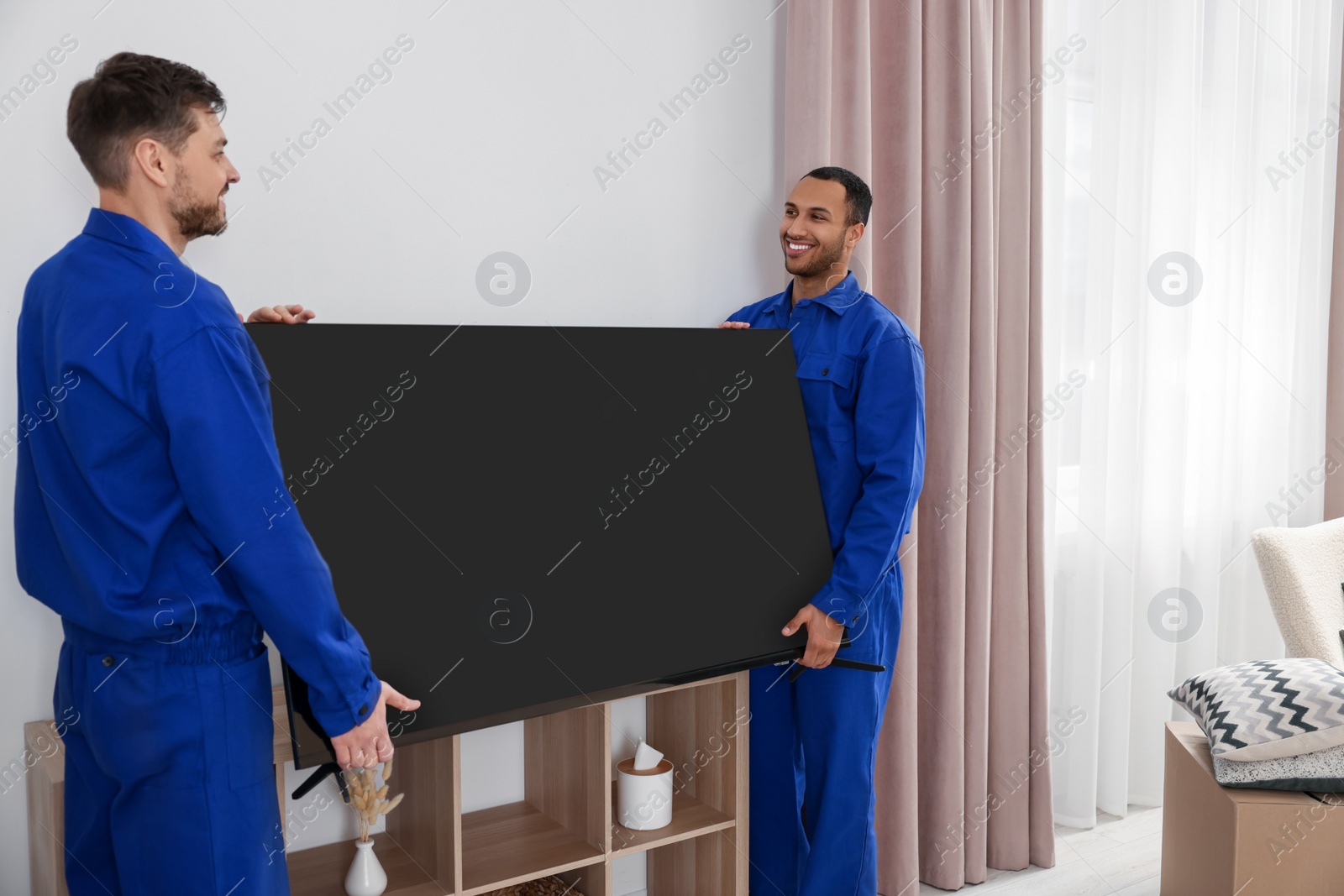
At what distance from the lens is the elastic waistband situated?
53.9 inches

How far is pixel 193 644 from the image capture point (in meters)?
1.38

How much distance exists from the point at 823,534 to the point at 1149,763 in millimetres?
1884

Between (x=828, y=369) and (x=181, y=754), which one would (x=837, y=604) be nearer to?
(x=828, y=369)

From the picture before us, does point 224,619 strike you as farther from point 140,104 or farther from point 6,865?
point 6,865

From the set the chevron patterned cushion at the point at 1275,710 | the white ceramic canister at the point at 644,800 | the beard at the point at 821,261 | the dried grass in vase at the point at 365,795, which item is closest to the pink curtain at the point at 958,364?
the beard at the point at 821,261

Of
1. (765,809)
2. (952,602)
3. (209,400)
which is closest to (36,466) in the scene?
(209,400)

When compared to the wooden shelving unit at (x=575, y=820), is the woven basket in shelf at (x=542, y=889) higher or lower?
lower

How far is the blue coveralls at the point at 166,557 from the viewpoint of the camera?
1.32 meters

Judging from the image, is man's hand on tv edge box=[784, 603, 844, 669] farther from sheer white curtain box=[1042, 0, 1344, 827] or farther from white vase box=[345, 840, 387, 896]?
sheer white curtain box=[1042, 0, 1344, 827]

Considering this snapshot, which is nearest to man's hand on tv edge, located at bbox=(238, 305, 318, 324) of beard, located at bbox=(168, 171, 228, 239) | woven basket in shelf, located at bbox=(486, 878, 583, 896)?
beard, located at bbox=(168, 171, 228, 239)

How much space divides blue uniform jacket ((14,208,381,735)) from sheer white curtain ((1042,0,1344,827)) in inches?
91.6

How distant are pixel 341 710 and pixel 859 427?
47.6 inches

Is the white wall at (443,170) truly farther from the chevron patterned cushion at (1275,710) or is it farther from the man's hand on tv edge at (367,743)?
the chevron patterned cushion at (1275,710)

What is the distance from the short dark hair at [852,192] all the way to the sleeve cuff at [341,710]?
1.44 m
